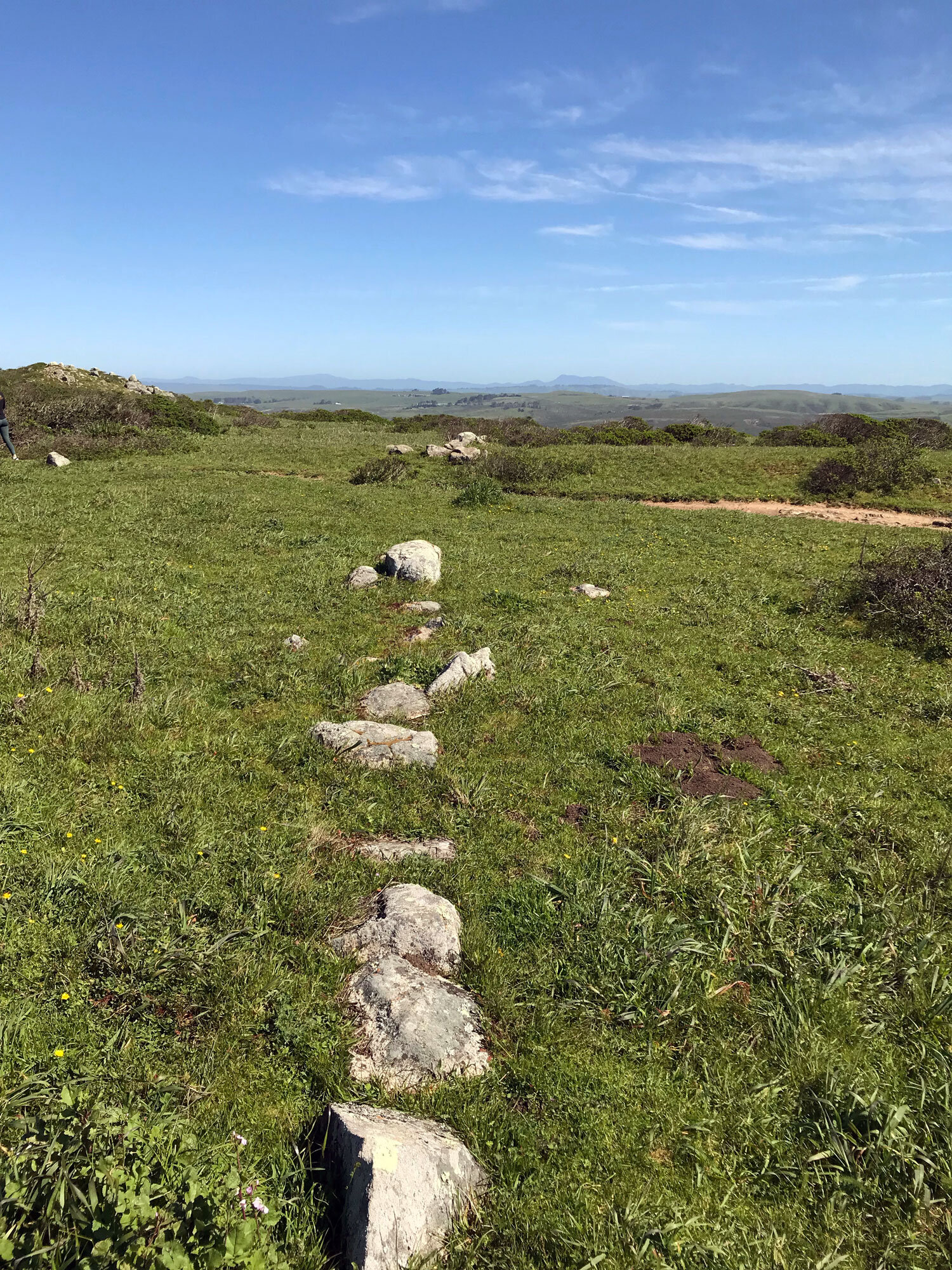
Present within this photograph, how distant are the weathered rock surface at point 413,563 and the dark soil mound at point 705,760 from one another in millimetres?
8346

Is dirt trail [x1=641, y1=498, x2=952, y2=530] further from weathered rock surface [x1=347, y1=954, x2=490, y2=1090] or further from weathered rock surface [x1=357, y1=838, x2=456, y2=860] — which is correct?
weathered rock surface [x1=347, y1=954, x2=490, y2=1090]

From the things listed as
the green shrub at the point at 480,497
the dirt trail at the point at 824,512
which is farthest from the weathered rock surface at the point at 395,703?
the dirt trail at the point at 824,512

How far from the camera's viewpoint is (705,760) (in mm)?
9188

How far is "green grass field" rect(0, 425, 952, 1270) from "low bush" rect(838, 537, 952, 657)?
0.77 meters

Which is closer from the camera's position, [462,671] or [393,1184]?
[393,1184]

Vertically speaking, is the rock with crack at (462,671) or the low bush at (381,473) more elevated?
the low bush at (381,473)

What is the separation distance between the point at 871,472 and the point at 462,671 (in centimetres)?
2753

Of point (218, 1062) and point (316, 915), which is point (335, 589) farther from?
point (218, 1062)

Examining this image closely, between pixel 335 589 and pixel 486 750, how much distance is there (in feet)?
24.7

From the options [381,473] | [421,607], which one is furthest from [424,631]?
[381,473]

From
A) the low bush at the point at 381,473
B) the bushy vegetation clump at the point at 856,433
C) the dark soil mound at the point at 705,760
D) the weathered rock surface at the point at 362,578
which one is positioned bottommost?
the dark soil mound at the point at 705,760

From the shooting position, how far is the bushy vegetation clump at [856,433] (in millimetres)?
41344

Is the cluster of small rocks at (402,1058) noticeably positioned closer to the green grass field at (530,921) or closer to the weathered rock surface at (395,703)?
the green grass field at (530,921)

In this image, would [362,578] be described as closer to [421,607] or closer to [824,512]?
[421,607]
